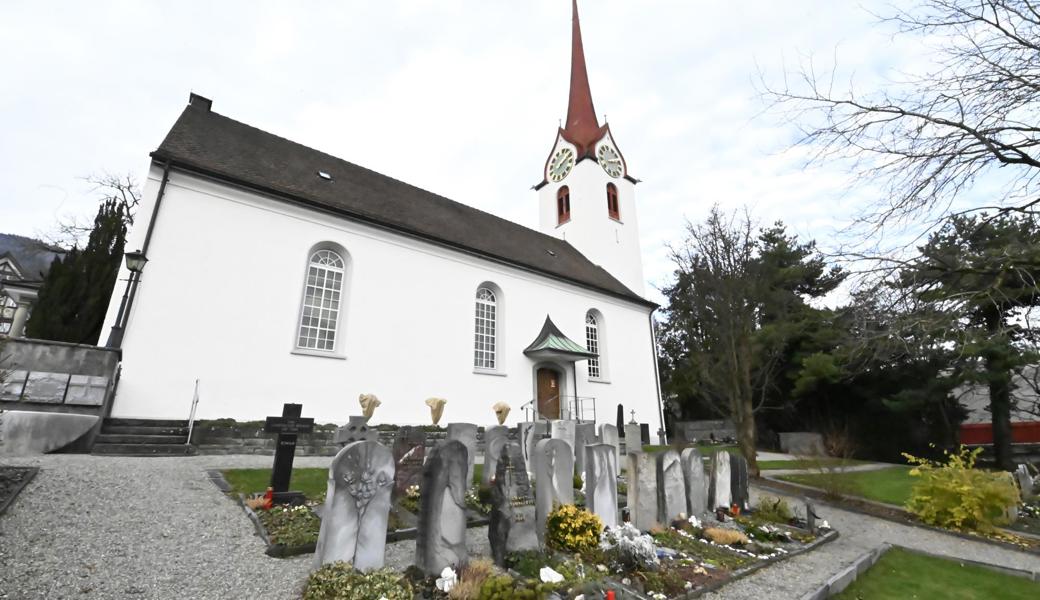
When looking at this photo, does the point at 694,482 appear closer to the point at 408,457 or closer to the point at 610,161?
the point at 408,457

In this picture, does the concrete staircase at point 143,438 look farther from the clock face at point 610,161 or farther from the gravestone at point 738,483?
the clock face at point 610,161

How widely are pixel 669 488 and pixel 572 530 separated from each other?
2228mm

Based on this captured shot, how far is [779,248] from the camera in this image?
74.6 feet

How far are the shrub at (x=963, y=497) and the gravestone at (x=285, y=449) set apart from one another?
882 cm

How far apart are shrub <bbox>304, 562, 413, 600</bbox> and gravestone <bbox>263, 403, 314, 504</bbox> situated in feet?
7.82

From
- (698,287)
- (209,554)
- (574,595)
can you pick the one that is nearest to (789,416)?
(698,287)

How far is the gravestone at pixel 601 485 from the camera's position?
18.3 feet

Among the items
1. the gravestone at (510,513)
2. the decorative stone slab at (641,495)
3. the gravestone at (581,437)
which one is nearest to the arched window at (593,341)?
the gravestone at (581,437)

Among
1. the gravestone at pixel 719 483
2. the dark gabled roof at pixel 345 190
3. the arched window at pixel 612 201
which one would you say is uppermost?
the arched window at pixel 612 201

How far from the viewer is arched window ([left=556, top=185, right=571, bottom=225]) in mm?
24531

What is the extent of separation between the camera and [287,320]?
11078 millimetres

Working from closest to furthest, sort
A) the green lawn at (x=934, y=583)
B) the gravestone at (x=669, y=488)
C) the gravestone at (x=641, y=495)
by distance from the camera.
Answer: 1. the green lawn at (x=934, y=583)
2. the gravestone at (x=641, y=495)
3. the gravestone at (x=669, y=488)

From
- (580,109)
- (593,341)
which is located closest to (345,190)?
(593,341)

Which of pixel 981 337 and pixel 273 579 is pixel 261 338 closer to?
pixel 273 579
